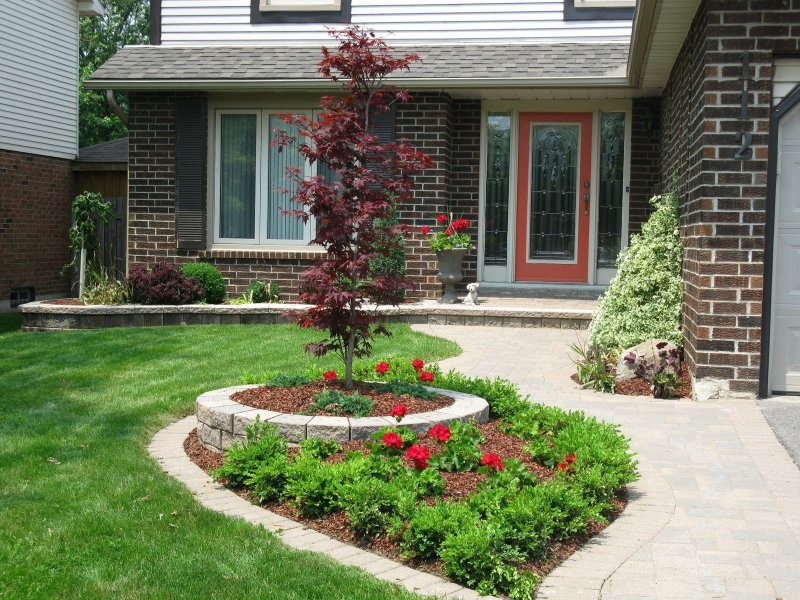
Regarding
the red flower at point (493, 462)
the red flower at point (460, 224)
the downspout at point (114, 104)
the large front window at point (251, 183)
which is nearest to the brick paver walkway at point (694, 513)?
the red flower at point (493, 462)

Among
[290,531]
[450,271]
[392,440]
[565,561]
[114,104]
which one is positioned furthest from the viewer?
[114,104]

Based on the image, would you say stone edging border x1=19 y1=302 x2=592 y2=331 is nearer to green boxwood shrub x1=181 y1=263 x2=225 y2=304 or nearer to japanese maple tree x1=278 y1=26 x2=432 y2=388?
green boxwood shrub x1=181 y1=263 x2=225 y2=304

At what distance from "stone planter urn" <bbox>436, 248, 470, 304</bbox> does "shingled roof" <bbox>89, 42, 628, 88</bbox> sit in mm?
2241

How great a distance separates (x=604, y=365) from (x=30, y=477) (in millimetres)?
5185

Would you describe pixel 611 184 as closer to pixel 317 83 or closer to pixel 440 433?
pixel 317 83

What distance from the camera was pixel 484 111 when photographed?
14.3 metres

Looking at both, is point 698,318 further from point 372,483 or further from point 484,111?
point 484,111

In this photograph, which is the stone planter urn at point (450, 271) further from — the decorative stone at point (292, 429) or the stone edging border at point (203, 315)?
the decorative stone at point (292, 429)

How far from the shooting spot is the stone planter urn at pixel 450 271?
1327cm

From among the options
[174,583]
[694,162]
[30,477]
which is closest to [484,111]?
[694,162]

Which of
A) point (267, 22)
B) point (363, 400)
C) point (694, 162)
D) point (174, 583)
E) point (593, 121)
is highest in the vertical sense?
point (267, 22)

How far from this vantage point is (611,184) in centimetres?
1409

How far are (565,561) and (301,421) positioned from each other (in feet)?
6.27

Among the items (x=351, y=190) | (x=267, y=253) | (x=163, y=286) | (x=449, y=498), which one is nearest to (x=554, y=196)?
(x=267, y=253)
